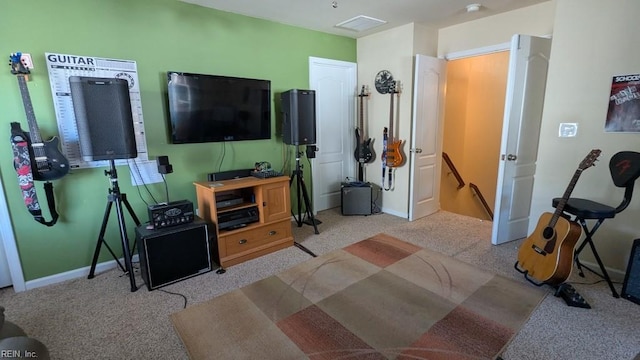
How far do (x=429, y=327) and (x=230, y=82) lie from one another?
269 cm

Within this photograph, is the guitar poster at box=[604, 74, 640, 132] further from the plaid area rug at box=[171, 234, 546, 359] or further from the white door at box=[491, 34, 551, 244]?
the plaid area rug at box=[171, 234, 546, 359]

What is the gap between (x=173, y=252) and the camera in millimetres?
2400

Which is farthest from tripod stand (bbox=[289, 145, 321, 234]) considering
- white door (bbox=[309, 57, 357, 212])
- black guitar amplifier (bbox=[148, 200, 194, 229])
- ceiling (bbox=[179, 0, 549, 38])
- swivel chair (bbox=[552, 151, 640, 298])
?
swivel chair (bbox=[552, 151, 640, 298])

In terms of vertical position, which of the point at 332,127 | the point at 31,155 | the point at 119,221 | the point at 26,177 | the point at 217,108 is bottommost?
the point at 119,221

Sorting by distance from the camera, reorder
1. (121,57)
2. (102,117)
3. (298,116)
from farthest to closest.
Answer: (298,116) < (121,57) < (102,117)

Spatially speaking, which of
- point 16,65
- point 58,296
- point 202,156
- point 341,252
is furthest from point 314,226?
point 16,65

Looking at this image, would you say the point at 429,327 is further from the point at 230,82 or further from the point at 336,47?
the point at 336,47

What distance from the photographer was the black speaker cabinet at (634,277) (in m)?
2.04

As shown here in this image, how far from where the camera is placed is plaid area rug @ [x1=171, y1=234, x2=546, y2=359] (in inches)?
67.5

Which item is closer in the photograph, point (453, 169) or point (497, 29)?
point (497, 29)

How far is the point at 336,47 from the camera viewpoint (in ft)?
12.9

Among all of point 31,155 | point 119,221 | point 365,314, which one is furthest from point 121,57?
point 365,314

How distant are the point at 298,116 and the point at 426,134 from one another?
166 cm

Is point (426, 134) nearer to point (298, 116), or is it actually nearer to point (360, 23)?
point (360, 23)
